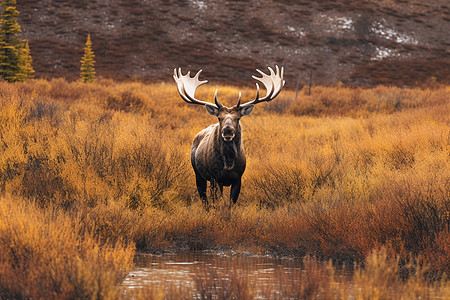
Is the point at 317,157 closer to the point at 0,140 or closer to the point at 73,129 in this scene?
the point at 73,129

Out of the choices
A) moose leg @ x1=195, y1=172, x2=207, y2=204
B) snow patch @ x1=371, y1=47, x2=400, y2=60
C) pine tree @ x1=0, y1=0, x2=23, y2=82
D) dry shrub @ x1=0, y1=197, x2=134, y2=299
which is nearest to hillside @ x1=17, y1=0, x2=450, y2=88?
snow patch @ x1=371, y1=47, x2=400, y2=60

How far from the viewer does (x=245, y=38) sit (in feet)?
160

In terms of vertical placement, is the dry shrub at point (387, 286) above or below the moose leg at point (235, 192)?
above

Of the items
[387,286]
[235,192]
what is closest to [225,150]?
[235,192]

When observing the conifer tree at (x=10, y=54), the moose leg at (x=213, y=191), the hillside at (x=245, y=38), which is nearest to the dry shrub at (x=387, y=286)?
the moose leg at (x=213, y=191)

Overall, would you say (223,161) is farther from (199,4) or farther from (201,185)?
(199,4)

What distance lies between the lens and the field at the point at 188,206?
631cm

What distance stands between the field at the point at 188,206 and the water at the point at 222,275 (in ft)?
1.30

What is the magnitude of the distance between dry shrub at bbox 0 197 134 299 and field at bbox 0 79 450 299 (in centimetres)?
2

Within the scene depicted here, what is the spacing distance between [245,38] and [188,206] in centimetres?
3875

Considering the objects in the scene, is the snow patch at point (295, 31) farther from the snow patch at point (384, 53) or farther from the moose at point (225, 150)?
the moose at point (225, 150)

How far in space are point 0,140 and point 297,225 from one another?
591 cm

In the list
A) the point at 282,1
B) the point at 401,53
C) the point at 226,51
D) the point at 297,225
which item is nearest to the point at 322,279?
the point at 297,225

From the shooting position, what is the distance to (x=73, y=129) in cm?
1248
